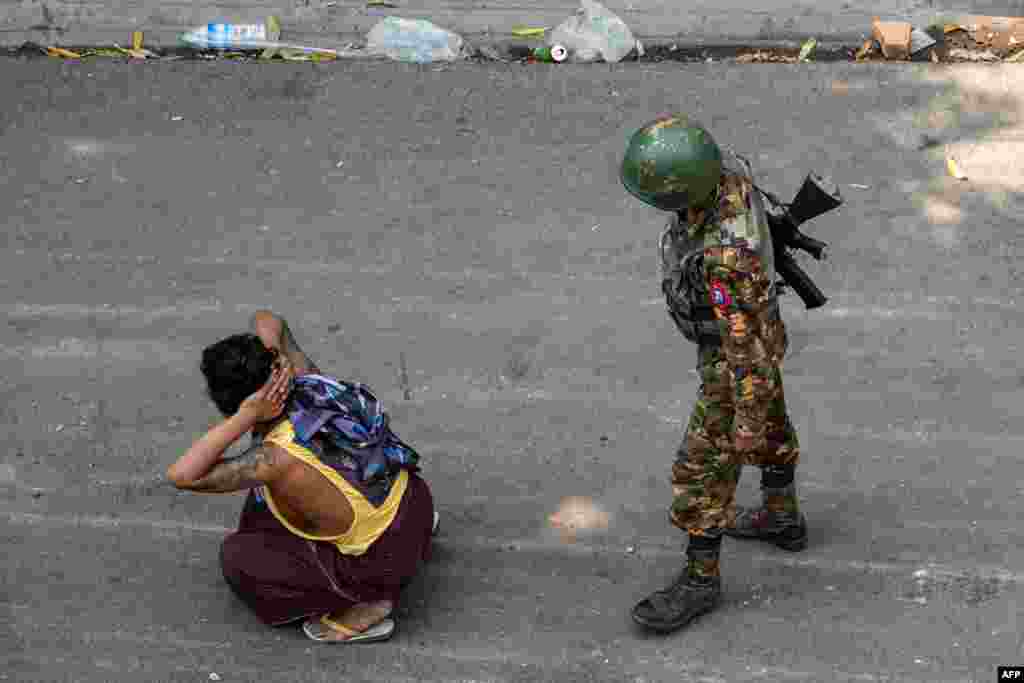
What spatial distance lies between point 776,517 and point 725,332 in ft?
3.46

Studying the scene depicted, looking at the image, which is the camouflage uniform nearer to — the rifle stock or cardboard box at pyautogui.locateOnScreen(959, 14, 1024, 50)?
the rifle stock

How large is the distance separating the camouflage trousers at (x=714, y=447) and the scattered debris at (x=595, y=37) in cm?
354

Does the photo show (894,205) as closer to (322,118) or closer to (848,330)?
(848,330)

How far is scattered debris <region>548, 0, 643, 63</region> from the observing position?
767 cm

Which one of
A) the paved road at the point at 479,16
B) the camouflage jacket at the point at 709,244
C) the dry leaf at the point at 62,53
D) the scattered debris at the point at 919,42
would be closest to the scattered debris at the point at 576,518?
the camouflage jacket at the point at 709,244

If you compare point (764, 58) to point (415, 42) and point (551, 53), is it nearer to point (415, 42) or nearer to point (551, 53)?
point (551, 53)

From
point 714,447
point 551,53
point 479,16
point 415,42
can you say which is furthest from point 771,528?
point 479,16

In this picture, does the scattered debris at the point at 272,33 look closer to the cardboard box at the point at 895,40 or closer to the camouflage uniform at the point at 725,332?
the cardboard box at the point at 895,40

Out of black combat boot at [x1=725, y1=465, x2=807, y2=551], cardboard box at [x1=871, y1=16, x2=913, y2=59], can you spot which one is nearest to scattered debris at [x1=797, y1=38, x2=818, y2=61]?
cardboard box at [x1=871, y1=16, x2=913, y2=59]

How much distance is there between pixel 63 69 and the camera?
7906 millimetres

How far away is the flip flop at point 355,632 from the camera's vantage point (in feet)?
15.5

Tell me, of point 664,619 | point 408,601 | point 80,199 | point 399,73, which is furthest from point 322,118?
point 664,619

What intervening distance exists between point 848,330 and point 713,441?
175 cm

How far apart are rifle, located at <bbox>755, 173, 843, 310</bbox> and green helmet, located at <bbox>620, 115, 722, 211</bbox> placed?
37 cm
